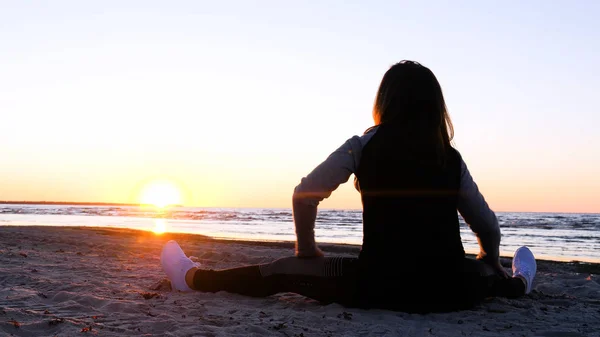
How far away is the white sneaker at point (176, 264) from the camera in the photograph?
429cm

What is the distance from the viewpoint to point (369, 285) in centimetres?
345

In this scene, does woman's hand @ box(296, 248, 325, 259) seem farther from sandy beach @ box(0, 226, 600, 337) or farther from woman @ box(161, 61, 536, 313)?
sandy beach @ box(0, 226, 600, 337)

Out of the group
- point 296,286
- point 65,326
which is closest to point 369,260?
point 296,286

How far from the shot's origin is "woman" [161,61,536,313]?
3.16m

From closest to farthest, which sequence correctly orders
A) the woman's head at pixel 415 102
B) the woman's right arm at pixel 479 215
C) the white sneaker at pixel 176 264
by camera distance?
the woman's head at pixel 415 102
the woman's right arm at pixel 479 215
the white sneaker at pixel 176 264

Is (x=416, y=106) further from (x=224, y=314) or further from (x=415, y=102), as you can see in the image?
(x=224, y=314)

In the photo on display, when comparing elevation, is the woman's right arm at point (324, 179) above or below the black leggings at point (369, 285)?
above

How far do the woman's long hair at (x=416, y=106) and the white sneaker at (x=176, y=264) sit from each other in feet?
6.63

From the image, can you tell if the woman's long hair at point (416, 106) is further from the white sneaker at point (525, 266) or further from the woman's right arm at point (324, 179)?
the white sneaker at point (525, 266)

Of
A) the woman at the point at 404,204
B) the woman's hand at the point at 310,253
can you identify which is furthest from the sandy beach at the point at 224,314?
the woman's hand at the point at 310,253

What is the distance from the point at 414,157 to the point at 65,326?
7.57 ft

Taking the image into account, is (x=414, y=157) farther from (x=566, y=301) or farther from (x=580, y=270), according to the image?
(x=580, y=270)

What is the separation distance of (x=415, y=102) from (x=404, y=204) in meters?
0.63

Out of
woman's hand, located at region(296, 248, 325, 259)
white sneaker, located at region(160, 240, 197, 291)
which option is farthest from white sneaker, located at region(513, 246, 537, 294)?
white sneaker, located at region(160, 240, 197, 291)
